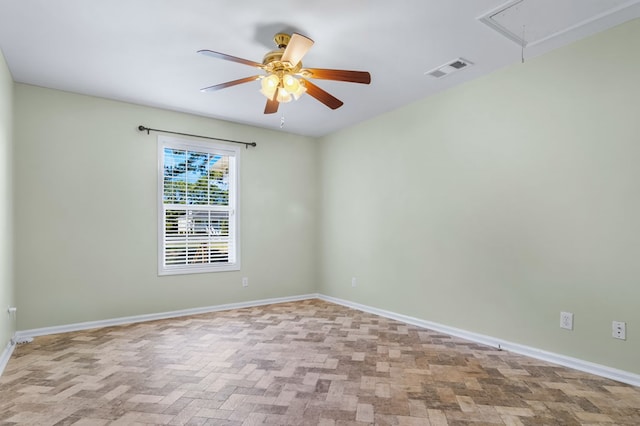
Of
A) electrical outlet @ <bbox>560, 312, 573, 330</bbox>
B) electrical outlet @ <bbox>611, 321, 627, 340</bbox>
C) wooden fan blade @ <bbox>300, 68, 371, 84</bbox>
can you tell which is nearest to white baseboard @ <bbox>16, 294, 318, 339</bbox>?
wooden fan blade @ <bbox>300, 68, 371, 84</bbox>

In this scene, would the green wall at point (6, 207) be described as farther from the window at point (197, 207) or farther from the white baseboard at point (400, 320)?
the window at point (197, 207)

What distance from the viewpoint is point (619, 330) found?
94.4 inches

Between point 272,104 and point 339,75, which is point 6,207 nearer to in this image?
point 272,104

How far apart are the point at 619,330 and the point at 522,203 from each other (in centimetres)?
108

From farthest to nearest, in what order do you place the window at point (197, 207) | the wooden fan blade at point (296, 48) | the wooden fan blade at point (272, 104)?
the window at point (197, 207) → the wooden fan blade at point (272, 104) → the wooden fan blade at point (296, 48)

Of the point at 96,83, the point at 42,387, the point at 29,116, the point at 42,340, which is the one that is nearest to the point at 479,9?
the point at 96,83

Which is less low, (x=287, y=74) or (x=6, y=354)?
(x=287, y=74)

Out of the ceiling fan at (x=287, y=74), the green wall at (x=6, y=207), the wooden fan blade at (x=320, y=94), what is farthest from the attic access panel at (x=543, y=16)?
the green wall at (x=6, y=207)

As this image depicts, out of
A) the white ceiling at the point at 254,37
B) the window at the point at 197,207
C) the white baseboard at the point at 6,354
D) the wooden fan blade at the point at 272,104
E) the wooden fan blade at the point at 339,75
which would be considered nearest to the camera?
the white ceiling at the point at 254,37

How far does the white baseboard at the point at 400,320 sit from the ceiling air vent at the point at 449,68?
2365 millimetres

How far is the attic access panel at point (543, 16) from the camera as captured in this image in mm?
2213

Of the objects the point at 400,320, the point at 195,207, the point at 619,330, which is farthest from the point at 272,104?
the point at 619,330

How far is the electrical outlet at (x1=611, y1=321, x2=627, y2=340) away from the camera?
2375 mm

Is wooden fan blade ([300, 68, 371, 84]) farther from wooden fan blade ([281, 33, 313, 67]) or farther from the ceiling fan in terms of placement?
wooden fan blade ([281, 33, 313, 67])
